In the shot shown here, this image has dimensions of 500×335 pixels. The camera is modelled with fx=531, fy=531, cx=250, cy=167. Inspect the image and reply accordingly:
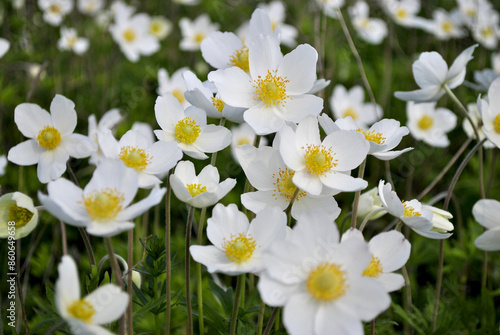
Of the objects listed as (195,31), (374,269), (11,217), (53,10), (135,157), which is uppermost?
(135,157)

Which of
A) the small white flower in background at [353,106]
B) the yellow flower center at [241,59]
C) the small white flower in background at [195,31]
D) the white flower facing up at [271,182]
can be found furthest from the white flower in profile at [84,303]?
the small white flower in background at [195,31]

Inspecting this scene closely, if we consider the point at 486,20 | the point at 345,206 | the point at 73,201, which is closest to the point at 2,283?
the point at 73,201

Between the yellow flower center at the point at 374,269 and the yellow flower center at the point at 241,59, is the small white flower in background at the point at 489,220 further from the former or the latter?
the yellow flower center at the point at 241,59

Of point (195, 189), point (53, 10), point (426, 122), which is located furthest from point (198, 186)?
point (53, 10)

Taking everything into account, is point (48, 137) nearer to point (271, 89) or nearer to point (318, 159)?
point (271, 89)

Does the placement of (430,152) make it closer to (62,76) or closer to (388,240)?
(388,240)
